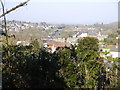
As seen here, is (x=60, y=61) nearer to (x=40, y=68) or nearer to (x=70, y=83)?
(x=70, y=83)

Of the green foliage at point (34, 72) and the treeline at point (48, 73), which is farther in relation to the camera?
the green foliage at point (34, 72)

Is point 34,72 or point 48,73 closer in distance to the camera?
point 34,72

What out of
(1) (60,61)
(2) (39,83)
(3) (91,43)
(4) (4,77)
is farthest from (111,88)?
(3) (91,43)

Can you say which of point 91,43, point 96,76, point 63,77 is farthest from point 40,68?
point 91,43

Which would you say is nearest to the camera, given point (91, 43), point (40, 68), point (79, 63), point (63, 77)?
point (40, 68)

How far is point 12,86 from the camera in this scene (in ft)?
13.8

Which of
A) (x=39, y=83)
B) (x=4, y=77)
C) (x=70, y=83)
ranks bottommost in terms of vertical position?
(x=70, y=83)

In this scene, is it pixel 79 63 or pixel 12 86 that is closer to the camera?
pixel 12 86

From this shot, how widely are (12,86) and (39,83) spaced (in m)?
1.23

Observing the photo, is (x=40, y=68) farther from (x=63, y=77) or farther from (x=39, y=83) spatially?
(x=63, y=77)

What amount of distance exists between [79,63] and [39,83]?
7.14ft

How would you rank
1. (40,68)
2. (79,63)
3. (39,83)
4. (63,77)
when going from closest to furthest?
1. (39,83)
2. (40,68)
3. (63,77)
4. (79,63)

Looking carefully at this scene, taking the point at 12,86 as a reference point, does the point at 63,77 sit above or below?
below

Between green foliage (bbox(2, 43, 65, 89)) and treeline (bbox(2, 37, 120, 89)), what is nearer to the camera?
treeline (bbox(2, 37, 120, 89))
